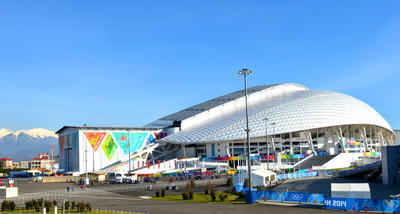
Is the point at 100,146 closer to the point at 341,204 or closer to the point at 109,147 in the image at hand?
the point at 109,147

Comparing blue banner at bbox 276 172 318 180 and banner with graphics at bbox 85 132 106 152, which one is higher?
banner with graphics at bbox 85 132 106 152

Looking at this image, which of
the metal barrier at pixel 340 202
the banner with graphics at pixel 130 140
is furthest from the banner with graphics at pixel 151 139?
the metal barrier at pixel 340 202

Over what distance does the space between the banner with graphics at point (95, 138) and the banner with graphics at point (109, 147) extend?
1363 mm

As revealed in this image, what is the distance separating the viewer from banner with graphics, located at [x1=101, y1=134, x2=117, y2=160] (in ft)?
333

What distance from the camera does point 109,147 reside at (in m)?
102

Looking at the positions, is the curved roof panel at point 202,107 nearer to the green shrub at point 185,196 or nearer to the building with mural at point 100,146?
the building with mural at point 100,146

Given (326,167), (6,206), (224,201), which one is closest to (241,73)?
(224,201)

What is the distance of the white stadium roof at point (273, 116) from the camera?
316 feet

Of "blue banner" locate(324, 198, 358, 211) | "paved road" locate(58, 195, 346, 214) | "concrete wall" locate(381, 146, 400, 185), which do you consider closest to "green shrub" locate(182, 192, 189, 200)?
"paved road" locate(58, 195, 346, 214)

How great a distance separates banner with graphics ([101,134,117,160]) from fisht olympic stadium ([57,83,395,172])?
25cm

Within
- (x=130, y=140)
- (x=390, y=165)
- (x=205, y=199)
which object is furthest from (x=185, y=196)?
(x=130, y=140)

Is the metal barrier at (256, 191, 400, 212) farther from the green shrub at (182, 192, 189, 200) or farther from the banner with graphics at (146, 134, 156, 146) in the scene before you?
the banner with graphics at (146, 134, 156, 146)

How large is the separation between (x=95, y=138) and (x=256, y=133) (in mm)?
39039

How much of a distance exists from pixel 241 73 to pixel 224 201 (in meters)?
11.5
